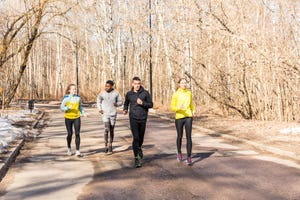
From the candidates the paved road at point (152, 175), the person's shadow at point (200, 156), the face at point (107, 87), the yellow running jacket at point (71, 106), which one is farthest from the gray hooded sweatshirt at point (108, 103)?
the person's shadow at point (200, 156)

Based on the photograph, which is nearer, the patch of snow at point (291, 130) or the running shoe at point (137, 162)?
the running shoe at point (137, 162)

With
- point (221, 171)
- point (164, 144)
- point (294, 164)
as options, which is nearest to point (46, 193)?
point (221, 171)

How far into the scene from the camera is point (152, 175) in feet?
24.3

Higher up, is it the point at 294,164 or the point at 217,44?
the point at 217,44

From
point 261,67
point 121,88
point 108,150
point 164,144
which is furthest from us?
point 121,88

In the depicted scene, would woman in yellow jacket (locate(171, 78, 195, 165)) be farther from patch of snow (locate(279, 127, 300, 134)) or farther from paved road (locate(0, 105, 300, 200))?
patch of snow (locate(279, 127, 300, 134))

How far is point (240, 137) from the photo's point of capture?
12.7m

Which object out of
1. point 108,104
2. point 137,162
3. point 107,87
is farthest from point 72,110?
point 137,162

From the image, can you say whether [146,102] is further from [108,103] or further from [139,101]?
[108,103]

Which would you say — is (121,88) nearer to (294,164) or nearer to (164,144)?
(164,144)

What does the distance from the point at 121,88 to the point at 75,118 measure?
29691mm

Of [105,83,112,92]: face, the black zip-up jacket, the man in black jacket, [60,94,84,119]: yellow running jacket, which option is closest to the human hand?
the man in black jacket

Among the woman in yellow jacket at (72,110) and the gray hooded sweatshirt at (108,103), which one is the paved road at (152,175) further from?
the gray hooded sweatshirt at (108,103)

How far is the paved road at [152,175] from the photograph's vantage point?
610 cm
